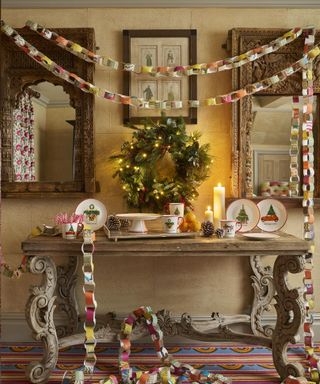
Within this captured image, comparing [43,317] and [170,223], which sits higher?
[170,223]

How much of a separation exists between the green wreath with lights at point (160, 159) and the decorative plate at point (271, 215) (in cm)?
46

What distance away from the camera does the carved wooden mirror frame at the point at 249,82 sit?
3064 millimetres

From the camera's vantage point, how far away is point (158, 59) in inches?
123

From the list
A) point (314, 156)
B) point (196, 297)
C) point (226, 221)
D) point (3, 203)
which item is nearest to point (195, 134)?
point (226, 221)

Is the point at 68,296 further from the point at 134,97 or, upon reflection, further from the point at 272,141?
the point at 272,141

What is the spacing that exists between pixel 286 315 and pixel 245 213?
70 cm

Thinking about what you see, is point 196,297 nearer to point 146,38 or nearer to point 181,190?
point 181,190

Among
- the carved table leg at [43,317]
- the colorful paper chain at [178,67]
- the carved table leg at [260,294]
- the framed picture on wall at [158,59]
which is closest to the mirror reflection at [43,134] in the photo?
the colorful paper chain at [178,67]

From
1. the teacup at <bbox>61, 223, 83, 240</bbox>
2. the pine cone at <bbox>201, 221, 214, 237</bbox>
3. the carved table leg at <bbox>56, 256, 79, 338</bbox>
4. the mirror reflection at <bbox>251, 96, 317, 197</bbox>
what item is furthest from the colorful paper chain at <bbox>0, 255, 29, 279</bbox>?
the mirror reflection at <bbox>251, 96, 317, 197</bbox>

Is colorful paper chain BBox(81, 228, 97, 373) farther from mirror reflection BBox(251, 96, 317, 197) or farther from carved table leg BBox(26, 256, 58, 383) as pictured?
mirror reflection BBox(251, 96, 317, 197)

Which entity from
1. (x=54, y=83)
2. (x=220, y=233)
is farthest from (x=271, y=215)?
(x=54, y=83)

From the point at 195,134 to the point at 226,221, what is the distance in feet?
2.36

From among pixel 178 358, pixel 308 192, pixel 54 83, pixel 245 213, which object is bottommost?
pixel 178 358

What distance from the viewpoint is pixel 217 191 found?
9.48ft
